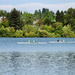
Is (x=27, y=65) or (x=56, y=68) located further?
(x=27, y=65)

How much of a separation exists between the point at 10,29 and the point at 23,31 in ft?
30.1

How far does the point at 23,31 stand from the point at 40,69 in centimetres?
15472

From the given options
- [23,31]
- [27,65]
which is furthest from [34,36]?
[27,65]

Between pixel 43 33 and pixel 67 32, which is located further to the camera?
pixel 67 32

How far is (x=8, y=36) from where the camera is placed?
7662 inches

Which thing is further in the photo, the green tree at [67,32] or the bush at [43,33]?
the green tree at [67,32]

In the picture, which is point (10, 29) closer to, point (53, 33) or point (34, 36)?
point (34, 36)

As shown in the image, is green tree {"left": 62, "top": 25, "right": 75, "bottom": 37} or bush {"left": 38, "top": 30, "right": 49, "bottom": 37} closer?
bush {"left": 38, "top": 30, "right": 49, "bottom": 37}

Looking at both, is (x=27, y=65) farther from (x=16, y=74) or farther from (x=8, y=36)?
(x=8, y=36)

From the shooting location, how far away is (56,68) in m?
41.0

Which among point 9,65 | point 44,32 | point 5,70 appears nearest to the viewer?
point 5,70

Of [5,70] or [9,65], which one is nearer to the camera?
[5,70]

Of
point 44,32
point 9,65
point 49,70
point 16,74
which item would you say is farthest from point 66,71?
point 44,32

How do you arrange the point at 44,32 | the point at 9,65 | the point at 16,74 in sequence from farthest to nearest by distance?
the point at 44,32, the point at 9,65, the point at 16,74
